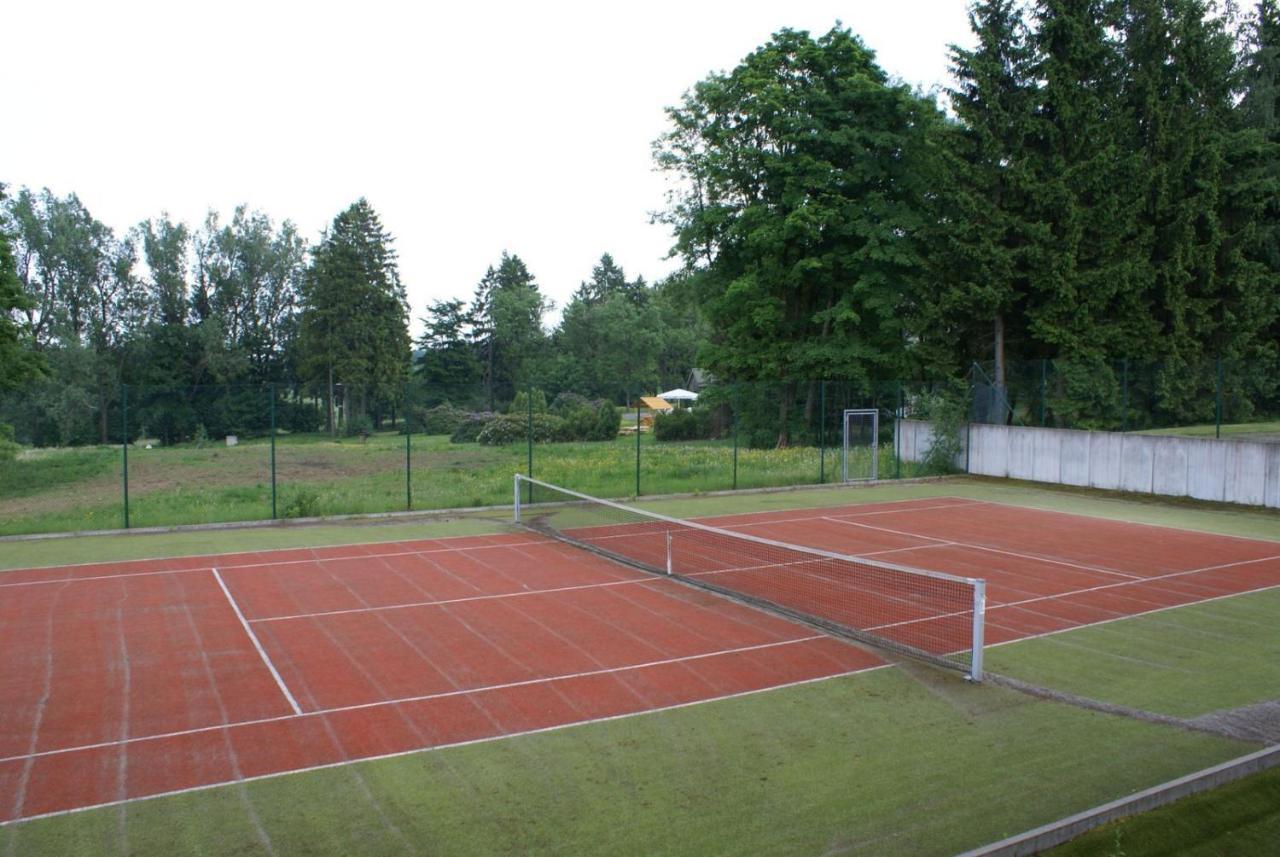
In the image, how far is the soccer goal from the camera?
27.5 m

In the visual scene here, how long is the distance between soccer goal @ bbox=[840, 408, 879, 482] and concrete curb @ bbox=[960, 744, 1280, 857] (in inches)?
804

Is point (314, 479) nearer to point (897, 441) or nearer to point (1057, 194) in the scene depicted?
point (897, 441)

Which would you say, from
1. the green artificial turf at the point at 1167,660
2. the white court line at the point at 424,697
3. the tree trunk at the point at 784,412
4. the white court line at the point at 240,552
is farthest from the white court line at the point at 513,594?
the tree trunk at the point at 784,412

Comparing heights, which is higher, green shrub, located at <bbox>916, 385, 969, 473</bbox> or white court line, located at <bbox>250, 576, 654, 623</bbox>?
green shrub, located at <bbox>916, 385, 969, 473</bbox>

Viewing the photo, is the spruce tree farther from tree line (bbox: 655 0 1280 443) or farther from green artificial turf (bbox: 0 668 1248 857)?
green artificial turf (bbox: 0 668 1248 857)

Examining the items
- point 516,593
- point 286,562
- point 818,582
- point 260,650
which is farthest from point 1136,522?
point 260,650

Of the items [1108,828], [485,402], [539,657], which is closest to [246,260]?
[485,402]

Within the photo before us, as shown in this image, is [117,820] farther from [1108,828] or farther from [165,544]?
[165,544]

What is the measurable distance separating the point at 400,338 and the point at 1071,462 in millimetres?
48608

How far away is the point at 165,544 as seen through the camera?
17.0 metres

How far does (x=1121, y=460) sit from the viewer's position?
24500 millimetres

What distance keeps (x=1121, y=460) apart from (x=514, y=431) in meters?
25.1

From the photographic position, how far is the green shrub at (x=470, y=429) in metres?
45.7

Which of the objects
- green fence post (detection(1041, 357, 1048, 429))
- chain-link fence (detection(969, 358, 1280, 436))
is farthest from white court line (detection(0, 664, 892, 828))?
chain-link fence (detection(969, 358, 1280, 436))
